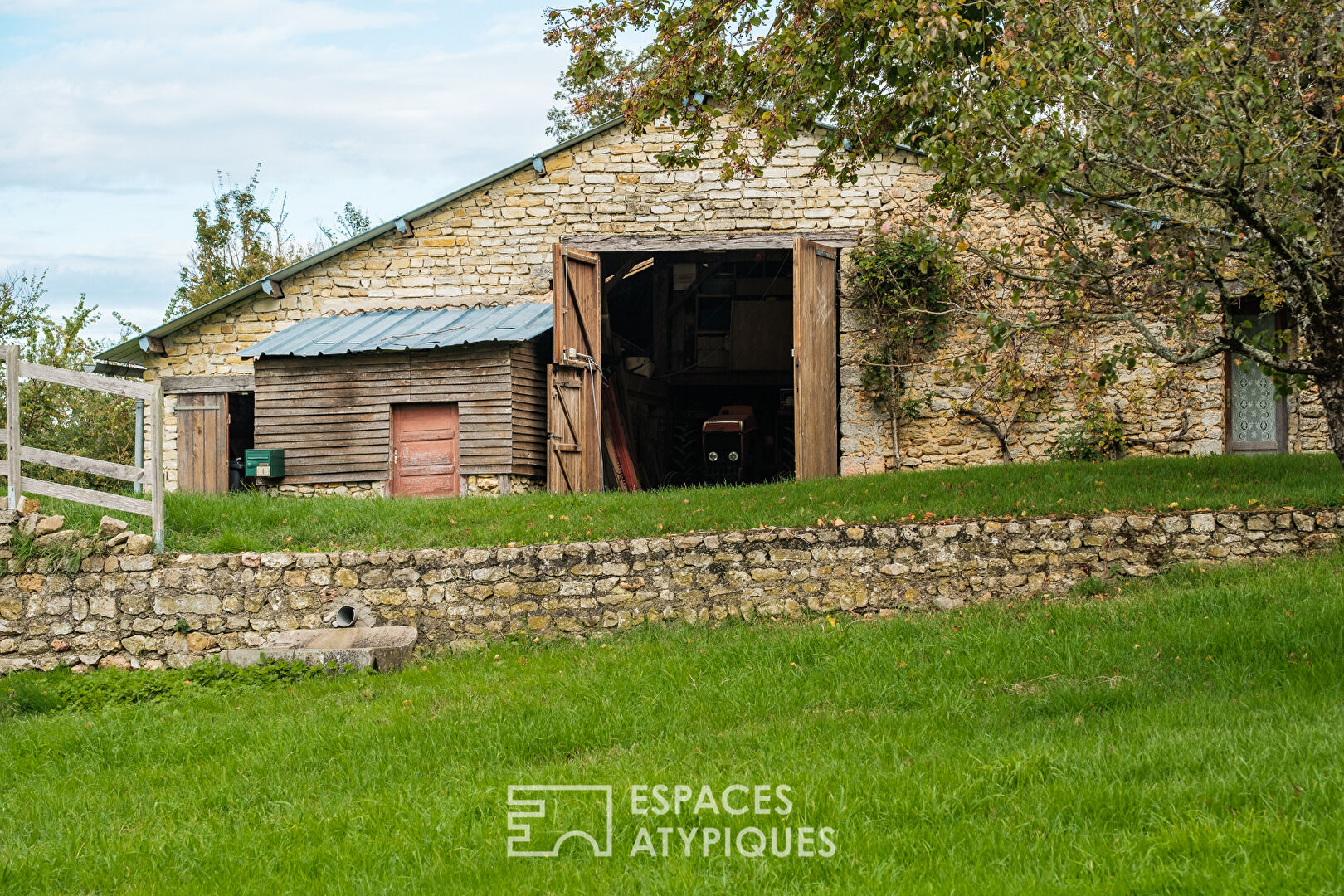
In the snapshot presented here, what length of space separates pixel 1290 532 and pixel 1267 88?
4408mm

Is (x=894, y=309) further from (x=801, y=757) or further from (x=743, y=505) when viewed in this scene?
(x=801, y=757)

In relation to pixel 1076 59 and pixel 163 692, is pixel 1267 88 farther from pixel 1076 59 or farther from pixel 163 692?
pixel 163 692

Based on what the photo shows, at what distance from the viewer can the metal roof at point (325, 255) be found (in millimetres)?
15953

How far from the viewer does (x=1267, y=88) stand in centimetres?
702

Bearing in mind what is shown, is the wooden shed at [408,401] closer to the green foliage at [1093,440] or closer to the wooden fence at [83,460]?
the wooden fence at [83,460]

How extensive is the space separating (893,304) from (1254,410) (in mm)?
5178

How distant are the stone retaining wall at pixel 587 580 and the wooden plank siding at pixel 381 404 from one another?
17.2 ft

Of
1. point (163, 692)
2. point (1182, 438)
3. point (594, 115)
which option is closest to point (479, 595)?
point (163, 692)

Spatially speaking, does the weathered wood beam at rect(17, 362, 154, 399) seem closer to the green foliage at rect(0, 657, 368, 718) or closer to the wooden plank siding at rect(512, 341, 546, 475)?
the green foliage at rect(0, 657, 368, 718)

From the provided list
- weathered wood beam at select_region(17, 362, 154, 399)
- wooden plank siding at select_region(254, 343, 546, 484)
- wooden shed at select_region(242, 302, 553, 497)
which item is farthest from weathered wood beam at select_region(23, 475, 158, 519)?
wooden plank siding at select_region(254, 343, 546, 484)

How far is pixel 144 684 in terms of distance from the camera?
356 inches

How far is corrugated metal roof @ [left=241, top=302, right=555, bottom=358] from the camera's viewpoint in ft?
49.3

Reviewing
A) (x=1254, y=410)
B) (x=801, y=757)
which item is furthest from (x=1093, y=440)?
(x=801, y=757)

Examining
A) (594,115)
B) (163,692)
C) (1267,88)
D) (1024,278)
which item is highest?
(594,115)
